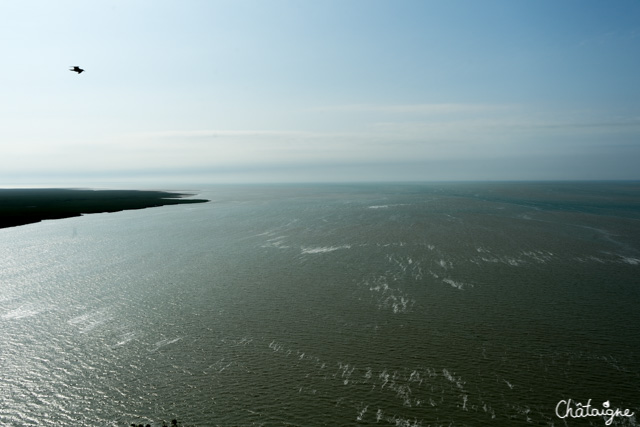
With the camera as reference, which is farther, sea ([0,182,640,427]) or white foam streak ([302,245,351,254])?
white foam streak ([302,245,351,254])

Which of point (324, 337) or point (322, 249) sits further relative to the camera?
point (322, 249)

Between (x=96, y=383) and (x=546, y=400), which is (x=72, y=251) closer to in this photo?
Answer: (x=96, y=383)

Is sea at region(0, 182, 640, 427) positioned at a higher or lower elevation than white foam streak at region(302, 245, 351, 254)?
lower

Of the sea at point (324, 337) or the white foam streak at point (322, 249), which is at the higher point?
the white foam streak at point (322, 249)

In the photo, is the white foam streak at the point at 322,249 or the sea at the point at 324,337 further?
the white foam streak at the point at 322,249

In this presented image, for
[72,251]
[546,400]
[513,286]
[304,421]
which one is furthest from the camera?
[72,251]

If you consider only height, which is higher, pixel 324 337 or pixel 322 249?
pixel 322 249

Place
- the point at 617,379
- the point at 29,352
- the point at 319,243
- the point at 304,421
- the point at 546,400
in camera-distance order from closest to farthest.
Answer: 1. the point at 304,421
2. the point at 546,400
3. the point at 617,379
4. the point at 29,352
5. the point at 319,243

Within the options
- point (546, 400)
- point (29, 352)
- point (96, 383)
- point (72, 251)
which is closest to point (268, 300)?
point (96, 383)
